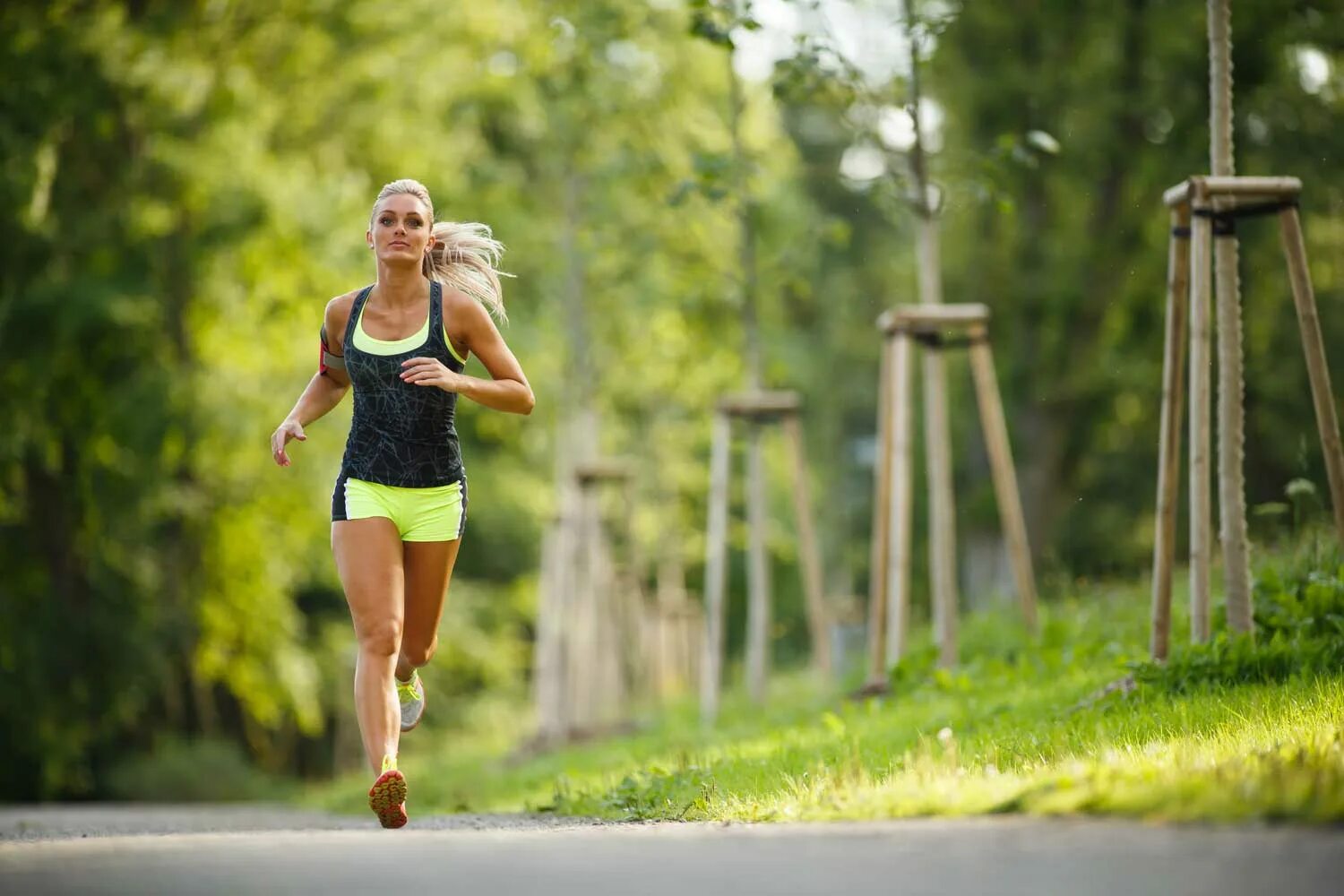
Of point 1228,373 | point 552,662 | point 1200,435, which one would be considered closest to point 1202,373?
point 1228,373

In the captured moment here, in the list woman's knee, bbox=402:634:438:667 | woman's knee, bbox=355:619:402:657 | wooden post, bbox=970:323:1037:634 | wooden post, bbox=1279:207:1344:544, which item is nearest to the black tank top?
woman's knee, bbox=355:619:402:657

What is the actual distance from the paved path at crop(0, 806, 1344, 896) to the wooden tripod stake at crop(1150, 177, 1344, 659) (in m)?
3.49

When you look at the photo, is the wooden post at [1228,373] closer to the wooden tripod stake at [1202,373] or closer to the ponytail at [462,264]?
the wooden tripod stake at [1202,373]

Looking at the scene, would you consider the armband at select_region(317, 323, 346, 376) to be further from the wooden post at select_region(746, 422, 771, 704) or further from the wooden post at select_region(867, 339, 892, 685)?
the wooden post at select_region(746, 422, 771, 704)

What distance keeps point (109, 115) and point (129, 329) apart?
2691 millimetres

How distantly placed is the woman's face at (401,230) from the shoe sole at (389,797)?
2.00 meters

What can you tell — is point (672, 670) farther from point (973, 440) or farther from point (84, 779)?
point (84, 779)

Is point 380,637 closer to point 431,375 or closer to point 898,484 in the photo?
point 431,375

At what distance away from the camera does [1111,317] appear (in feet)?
66.3

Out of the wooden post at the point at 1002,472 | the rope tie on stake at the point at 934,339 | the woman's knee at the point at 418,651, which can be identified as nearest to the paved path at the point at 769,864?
the woman's knee at the point at 418,651

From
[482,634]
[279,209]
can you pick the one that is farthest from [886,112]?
[482,634]

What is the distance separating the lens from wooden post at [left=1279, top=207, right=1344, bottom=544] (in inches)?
292

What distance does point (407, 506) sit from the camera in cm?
636

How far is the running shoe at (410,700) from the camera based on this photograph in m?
7.16
